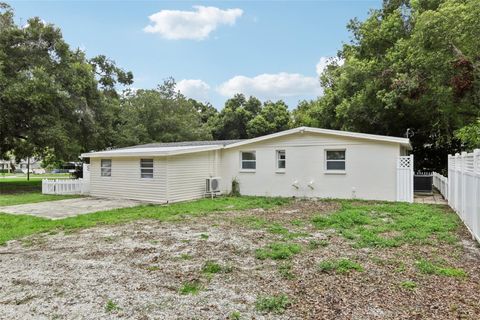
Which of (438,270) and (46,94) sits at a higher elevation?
(46,94)

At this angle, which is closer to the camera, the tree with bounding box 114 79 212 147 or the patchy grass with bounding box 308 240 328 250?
the patchy grass with bounding box 308 240 328 250

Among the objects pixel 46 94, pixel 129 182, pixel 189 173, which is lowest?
pixel 129 182

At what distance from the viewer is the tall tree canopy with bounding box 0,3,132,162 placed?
16.9 meters

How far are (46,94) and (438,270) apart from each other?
59.4 ft

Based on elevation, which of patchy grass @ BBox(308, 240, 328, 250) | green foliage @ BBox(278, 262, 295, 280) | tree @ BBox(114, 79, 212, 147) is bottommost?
green foliage @ BBox(278, 262, 295, 280)

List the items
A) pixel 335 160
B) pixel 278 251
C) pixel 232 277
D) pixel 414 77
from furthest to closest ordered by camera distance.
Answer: pixel 414 77 → pixel 335 160 → pixel 278 251 → pixel 232 277

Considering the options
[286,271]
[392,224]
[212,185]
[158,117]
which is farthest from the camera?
[158,117]

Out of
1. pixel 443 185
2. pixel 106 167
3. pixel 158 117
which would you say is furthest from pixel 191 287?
pixel 158 117

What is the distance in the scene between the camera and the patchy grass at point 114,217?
25.3ft

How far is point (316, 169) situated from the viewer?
13125 millimetres

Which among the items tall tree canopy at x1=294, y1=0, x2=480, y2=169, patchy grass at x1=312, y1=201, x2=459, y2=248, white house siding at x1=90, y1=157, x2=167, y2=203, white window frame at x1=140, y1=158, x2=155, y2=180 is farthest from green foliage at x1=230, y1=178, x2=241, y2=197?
tall tree canopy at x1=294, y1=0, x2=480, y2=169

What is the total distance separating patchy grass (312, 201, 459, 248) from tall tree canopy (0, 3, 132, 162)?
48.5 feet

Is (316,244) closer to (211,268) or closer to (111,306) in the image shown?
(211,268)

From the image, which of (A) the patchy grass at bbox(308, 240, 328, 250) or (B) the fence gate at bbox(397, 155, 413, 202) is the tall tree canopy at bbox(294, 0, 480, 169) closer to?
(B) the fence gate at bbox(397, 155, 413, 202)
